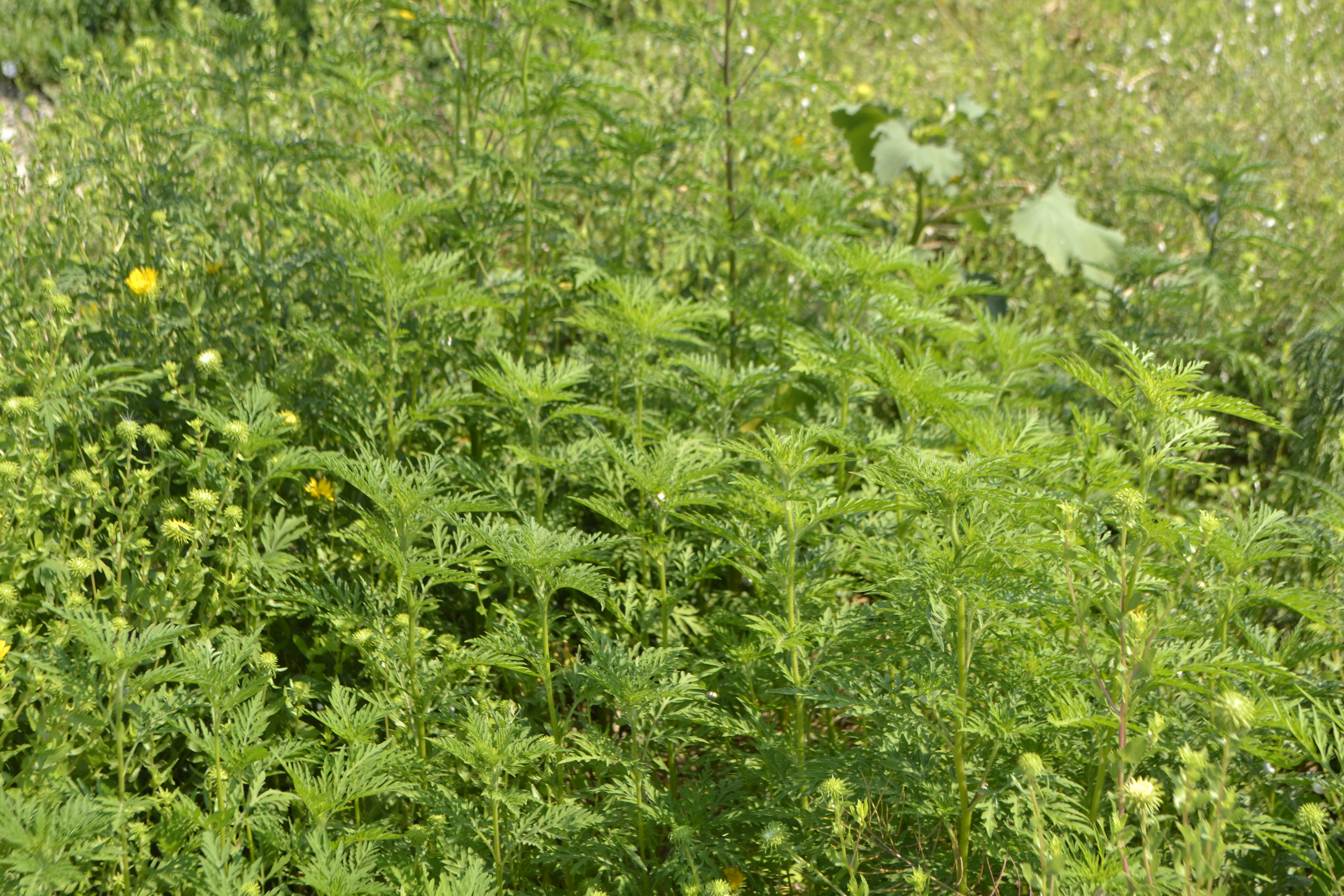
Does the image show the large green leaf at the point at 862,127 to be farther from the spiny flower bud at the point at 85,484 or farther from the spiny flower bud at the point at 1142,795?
the spiny flower bud at the point at 1142,795

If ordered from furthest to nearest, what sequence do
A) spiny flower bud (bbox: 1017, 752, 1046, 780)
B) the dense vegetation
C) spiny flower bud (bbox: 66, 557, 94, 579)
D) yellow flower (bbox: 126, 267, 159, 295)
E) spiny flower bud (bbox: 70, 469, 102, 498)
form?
yellow flower (bbox: 126, 267, 159, 295) → spiny flower bud (bbox: 70, 469, 102, 498) → spiny flower bud (bbox: 66, 557, 94, 579) → the dense vegetation → spiny flower bud (bbox: 1017, 752, 1046, 780)

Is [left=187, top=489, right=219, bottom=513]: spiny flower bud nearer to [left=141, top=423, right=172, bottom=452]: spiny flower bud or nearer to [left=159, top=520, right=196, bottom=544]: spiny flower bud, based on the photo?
[left=159, top=520, right=196, bottom=544]: spiny flower bud

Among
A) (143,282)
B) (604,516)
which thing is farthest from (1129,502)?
(143,282)

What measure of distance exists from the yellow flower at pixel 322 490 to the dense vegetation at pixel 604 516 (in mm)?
32

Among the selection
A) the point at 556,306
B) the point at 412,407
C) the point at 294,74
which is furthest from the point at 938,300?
the point at 294,74

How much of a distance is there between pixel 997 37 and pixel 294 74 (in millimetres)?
4960

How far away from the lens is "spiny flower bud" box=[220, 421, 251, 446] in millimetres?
2115

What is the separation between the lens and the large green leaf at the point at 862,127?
439cm

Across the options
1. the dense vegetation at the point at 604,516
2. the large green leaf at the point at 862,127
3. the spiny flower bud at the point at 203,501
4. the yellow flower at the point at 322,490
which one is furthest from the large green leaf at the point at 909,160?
the spiny flower bud at the point at 203,501

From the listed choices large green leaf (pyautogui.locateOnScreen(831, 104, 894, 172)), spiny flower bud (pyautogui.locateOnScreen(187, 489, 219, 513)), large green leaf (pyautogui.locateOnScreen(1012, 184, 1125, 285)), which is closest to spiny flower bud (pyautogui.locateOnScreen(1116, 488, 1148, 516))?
spiny flower bud (pyautogui.locateOnScreen(187, 489, 219, 513))

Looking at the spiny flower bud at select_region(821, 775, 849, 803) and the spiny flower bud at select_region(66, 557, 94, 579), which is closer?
the spiny flower bud at select_region(821, 775, 849, 803)

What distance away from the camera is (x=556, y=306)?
10.1 ft

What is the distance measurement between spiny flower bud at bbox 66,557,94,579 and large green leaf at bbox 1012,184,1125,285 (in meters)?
3.19

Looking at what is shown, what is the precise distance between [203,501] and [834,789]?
1.28 metres
